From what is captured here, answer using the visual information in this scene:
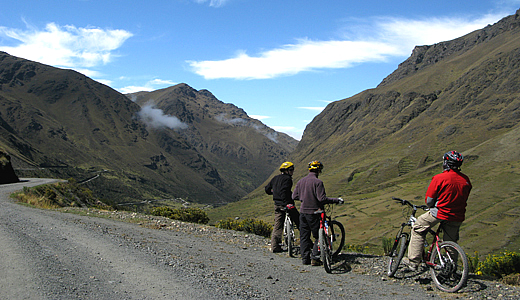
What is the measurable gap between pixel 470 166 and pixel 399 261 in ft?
382

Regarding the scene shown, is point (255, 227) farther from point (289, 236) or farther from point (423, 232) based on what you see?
point (423, 232)

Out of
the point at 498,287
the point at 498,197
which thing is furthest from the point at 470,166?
the point at 498,287

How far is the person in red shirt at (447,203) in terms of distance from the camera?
7480mm

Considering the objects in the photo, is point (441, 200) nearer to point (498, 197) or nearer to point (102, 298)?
point (102, 298)

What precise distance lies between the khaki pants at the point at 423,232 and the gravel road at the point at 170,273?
59 cm

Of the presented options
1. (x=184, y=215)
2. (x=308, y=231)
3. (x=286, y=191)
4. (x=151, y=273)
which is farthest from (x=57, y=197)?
(x=308, y=231)

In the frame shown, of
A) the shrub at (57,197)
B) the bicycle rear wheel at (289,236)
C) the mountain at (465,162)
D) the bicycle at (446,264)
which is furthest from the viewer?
the mountain at (465,162)

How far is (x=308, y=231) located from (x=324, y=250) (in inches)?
40.3

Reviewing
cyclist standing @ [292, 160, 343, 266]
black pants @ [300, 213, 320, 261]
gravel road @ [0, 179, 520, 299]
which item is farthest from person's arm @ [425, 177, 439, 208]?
black pants @ [300, 213, 320, 261]

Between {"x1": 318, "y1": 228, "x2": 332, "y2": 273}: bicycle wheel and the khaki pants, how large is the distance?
1862mm

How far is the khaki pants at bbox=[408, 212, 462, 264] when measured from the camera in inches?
303

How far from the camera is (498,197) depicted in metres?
83.7

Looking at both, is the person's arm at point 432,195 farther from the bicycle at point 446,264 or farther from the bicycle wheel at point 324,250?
the bicycle wheel at point 324,250

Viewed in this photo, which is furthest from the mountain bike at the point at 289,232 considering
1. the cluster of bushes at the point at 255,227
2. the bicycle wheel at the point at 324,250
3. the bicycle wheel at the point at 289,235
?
the cluster of bushes at the point at 255,227
